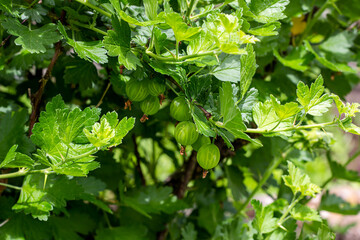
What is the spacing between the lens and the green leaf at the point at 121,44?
1.68 feet

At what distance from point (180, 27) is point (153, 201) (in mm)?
498

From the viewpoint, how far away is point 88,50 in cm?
55

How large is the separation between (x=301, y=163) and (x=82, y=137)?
56 cm

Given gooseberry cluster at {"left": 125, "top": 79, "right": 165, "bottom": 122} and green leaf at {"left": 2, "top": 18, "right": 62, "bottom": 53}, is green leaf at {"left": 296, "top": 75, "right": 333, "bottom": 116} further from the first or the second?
green leaf at {"left": 2, "top": 18, "right": 62, "bottom": 53}

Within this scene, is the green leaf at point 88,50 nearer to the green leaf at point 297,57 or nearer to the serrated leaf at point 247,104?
the serrated leaf at point 247,104

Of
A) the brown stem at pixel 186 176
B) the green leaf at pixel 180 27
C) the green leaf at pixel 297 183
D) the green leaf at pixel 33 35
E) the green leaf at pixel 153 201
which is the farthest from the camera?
the brown stem at pixel 186 176

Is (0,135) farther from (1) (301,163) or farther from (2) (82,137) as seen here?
(1) (301,163)

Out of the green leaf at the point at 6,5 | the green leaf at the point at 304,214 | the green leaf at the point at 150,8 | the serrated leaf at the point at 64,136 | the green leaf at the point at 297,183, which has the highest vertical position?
the green leaf at the point at 150,8

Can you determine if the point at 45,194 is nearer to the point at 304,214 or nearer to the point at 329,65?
the point at 304,214

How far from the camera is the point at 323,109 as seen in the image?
0.55 metres

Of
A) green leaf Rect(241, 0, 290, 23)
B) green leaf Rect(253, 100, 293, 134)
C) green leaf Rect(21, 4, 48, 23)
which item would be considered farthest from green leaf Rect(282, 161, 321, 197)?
green leaf Rect(21, 4, 48, 23)

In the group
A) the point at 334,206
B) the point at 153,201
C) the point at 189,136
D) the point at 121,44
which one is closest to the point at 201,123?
the point at 189,136

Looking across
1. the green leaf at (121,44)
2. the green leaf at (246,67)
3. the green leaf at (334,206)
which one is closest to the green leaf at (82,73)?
the green leaf at (121,44)

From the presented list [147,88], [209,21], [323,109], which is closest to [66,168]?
[147,88]
